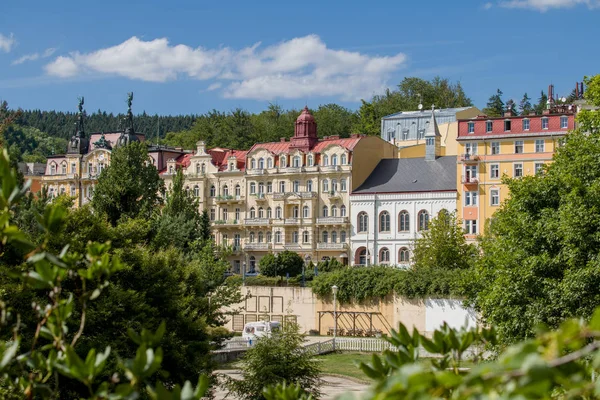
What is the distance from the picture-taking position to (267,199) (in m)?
82.1

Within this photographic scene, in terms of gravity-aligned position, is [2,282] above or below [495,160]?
below

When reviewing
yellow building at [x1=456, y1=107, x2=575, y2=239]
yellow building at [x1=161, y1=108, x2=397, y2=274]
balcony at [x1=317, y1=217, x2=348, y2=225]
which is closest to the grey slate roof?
yellow building at [x1=161, y1=108, x2=397, y2=274]

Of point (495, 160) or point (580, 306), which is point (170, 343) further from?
point (495, 160)

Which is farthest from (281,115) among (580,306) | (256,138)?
(580,306)

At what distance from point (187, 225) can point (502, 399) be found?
53674 mm

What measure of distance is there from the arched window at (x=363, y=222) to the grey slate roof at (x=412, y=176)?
1872 millimetres

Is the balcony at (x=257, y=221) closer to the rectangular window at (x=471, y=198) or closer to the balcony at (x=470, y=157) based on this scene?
the rectangular window at (x=471, y=198)

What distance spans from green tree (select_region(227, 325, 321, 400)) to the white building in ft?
135

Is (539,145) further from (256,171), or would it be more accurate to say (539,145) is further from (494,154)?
(256,171)

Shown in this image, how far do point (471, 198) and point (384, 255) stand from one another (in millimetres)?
9300

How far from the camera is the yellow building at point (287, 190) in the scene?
3066 inches

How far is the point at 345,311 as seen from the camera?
189ft

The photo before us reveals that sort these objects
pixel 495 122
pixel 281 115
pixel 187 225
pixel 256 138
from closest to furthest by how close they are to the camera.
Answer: pixel 187 225, pixel 495 122, pixel 256 138, pixel 281 115

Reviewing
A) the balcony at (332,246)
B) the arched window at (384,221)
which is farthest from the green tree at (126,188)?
the arched window at (384,221)
